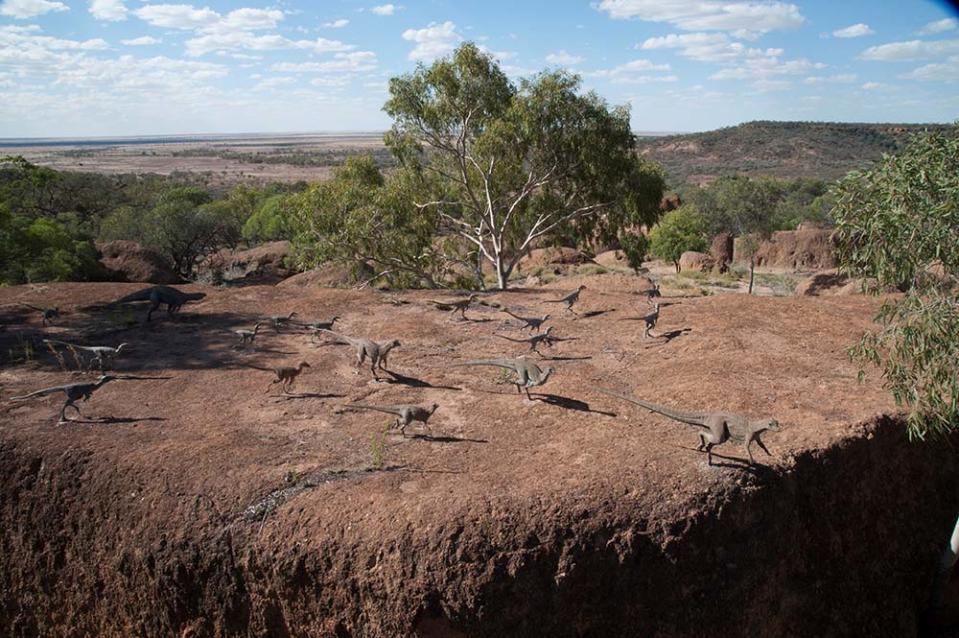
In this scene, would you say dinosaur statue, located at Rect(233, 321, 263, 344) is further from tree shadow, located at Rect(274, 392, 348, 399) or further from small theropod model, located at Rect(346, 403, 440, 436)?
small theropod model, located at Rect(346, 403, 440, 436)

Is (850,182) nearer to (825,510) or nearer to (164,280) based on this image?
(825,510)

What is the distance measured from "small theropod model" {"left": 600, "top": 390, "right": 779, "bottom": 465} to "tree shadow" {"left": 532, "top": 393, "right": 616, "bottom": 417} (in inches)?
48.4

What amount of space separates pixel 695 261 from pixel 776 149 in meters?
72.2

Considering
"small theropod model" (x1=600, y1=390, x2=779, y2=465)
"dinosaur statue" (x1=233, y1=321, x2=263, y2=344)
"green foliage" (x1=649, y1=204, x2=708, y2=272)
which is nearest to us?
"small theropod model" (x1=600, y1=390, x2=779, y2=465)

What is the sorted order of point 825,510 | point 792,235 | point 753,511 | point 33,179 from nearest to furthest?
point 753,511 → point 825,510 → point 33,179 → point 792,235

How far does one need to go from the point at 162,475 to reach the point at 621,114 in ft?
62.1

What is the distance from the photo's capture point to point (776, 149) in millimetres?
98062

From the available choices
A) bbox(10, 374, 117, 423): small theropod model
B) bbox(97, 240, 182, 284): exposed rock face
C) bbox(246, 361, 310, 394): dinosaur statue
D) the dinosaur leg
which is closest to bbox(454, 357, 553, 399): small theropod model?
bbox(246, 361, 310, 394): dinosaur statue

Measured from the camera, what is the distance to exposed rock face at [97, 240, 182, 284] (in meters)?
27.6

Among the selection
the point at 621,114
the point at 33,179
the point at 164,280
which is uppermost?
the point at 621,114

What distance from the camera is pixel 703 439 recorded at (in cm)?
764

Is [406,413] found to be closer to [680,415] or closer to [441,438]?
[441,438]

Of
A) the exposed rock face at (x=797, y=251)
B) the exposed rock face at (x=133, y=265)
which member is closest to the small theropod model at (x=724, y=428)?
the exposed rock face at (x=133, y=265)

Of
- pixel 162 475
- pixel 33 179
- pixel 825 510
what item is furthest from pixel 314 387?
pixel 33 179
